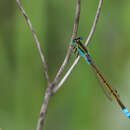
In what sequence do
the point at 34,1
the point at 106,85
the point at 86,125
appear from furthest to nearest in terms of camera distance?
the point at 34,1, the point at 86,125, the point at 106,85

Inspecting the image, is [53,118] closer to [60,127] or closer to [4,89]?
[60,127]

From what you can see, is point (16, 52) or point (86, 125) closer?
point (86, 125)

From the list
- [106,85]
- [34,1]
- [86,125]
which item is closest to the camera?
[106,85]

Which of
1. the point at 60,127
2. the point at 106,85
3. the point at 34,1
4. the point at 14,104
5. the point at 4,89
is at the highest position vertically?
the point at 34,1

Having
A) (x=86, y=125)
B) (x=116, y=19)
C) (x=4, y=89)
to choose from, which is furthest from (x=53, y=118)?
(x=116, y=19)

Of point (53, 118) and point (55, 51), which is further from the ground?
point (55, 51)

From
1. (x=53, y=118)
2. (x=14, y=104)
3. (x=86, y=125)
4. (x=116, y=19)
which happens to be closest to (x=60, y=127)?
(x=53, y=118)

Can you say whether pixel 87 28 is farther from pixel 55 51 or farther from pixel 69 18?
pixel 55 51
